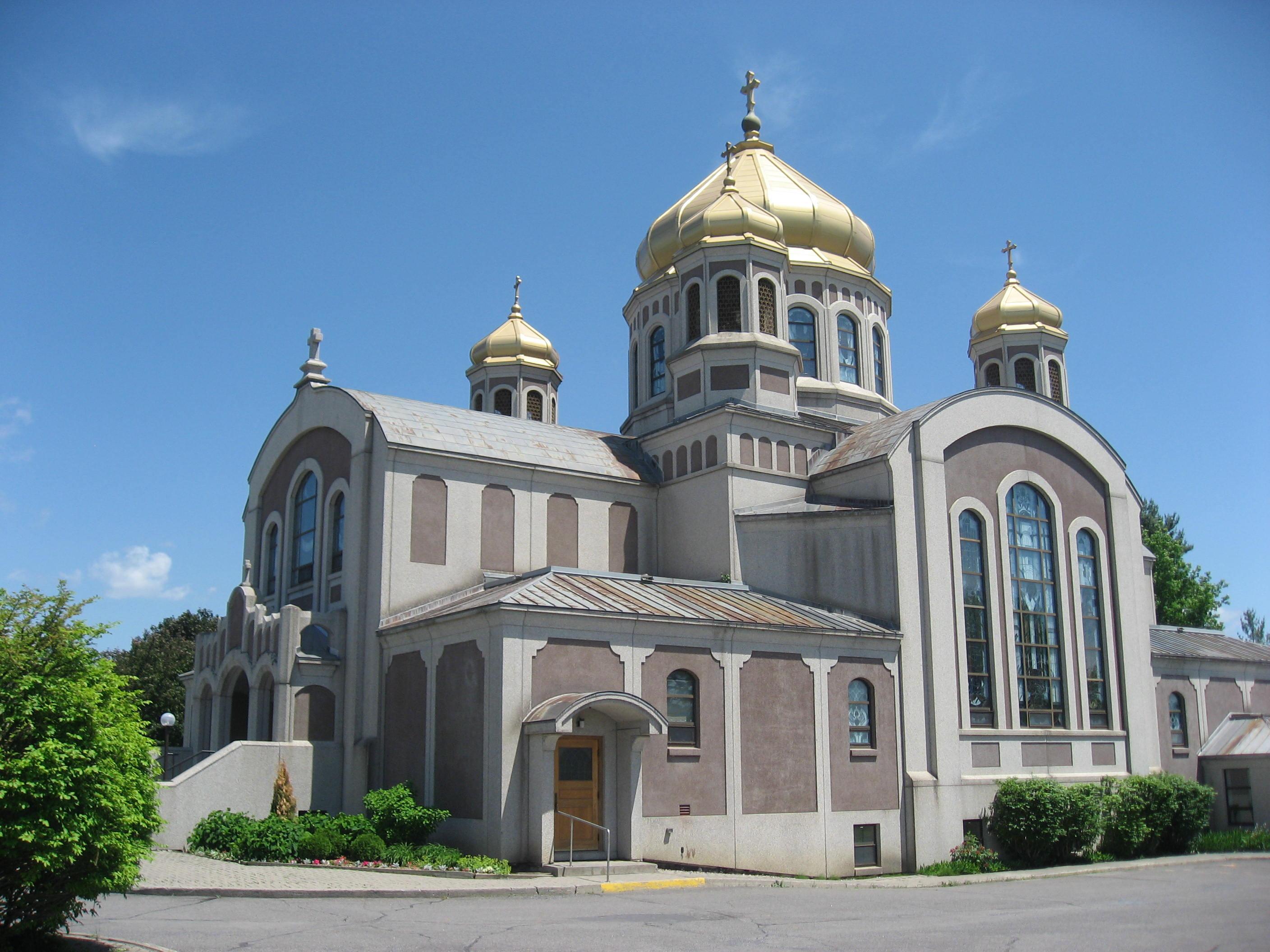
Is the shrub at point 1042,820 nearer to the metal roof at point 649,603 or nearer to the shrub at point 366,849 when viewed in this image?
the metal roof at point 649,603

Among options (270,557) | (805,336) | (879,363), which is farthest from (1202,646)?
(270,557)

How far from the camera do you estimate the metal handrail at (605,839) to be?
19922 mm

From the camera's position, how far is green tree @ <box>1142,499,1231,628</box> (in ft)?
180

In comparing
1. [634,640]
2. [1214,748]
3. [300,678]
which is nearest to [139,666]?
[300,678]

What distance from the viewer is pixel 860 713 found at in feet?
A: 86.0

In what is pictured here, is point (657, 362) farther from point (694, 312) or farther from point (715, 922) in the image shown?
point (715, 922)

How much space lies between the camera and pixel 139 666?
49.7 metres

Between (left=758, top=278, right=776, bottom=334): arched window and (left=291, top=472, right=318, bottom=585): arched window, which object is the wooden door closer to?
(left=291, top=472, right=318, bottom=585): arched window

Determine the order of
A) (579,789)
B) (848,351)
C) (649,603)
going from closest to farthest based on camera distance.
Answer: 1. (579,789)
2. (649,603)
3. (848,351)

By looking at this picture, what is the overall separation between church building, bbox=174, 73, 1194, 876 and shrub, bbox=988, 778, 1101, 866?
1.74ft

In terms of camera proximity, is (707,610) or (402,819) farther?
(707,610)

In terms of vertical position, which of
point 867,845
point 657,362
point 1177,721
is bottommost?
point 867,845

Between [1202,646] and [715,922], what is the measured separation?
26.1 meters

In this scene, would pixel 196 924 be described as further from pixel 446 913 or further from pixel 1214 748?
pixel 1214 748
